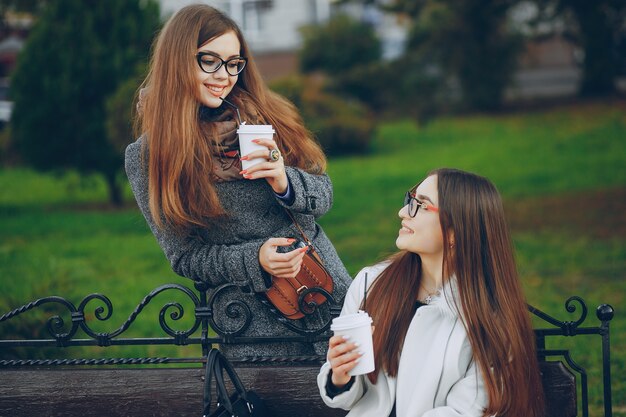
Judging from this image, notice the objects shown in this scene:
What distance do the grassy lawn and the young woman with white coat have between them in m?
0.57

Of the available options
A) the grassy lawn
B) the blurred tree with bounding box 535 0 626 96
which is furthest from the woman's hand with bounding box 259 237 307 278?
the blurred tree with bounding box 535 0 626 96

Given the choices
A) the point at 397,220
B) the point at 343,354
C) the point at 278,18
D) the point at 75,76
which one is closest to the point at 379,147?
the point at 75,76

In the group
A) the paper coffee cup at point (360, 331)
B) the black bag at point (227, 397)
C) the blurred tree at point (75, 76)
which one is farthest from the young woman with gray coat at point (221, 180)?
the blurred tree at point (75, 76)

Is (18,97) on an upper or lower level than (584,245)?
upper

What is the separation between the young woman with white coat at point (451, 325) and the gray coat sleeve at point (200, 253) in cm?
49

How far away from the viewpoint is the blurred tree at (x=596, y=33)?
11195 mm

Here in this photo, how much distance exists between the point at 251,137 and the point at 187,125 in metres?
0.32

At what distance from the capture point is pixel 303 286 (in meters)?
3.48

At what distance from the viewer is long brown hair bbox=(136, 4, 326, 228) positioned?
3389mm

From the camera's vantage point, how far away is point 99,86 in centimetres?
1265

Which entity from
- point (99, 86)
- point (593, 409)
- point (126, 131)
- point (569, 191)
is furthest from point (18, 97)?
point (593, 409)

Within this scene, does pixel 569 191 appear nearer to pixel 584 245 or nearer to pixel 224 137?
pixel 584 245

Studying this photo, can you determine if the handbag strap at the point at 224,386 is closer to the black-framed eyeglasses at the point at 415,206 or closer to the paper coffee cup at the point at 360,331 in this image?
the paper coffee cup at the point at 360,331

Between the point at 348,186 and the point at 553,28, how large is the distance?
25.0 feet
